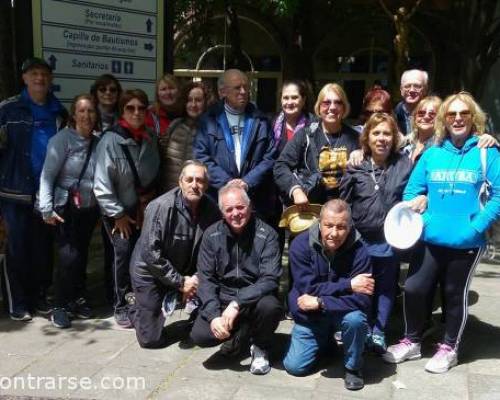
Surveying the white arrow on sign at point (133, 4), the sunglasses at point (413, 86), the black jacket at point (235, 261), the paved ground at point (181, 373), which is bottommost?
the paved ground at point (181, 373)

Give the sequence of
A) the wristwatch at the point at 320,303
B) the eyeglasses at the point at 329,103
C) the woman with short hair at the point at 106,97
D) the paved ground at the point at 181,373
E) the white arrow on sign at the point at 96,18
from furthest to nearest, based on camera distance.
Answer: the white arrow on sign at the point at 96,18 → the woman with short hair at the point at 106,97 → the eyeglasses at the point at 329,103 → the wristwatch at the point at 320,303 → the paved ground at the point at 181,373

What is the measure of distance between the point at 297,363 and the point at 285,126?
1915mm

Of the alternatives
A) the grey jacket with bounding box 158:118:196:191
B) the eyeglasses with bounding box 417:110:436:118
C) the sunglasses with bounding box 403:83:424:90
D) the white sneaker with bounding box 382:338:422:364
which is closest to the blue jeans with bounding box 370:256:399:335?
the white sneaker with bounding box 382:338:422:364

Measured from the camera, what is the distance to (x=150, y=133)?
192 inches

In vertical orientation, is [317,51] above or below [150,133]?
above

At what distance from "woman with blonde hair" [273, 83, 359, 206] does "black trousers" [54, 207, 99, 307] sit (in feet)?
5.10

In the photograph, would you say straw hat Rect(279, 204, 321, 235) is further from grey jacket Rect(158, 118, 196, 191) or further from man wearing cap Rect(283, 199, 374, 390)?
grey jacket Rect(158, 118, 196, 191)

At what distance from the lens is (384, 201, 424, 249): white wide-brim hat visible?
3908mm

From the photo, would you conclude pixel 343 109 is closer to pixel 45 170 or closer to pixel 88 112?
pixel 88 112

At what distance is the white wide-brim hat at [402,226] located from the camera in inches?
154

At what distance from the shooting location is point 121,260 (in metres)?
4.84

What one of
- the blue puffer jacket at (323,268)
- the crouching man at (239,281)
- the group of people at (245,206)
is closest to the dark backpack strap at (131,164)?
the group of people at (245,206)

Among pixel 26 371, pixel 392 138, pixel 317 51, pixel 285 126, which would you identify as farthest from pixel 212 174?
pixel 317 51

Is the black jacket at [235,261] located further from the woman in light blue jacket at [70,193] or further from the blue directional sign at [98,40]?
the blue directional sign at [98,40]
